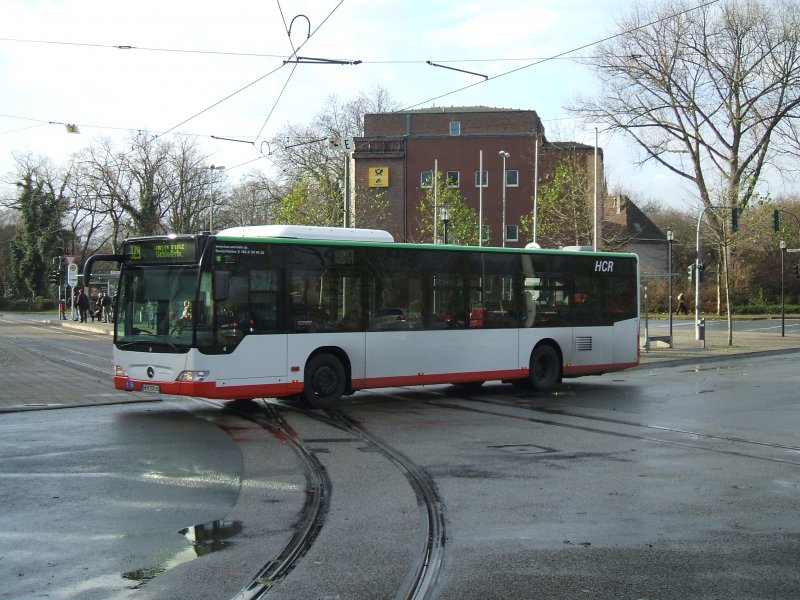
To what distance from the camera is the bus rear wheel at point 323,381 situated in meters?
14.1


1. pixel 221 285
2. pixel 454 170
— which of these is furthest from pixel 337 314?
pixel 454 170

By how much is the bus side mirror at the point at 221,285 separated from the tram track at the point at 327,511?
1.97 meters

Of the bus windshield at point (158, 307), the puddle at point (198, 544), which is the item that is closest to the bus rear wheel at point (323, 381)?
the bus windshield at point (158, 307)

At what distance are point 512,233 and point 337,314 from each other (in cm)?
5486

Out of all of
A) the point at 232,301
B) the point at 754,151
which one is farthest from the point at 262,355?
the point at 754,151

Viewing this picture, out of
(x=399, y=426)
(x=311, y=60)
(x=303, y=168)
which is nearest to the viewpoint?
(x=399, y=426)

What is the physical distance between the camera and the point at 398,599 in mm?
5164

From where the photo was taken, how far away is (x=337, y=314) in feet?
47.3

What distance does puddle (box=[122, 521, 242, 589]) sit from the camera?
5.69 m

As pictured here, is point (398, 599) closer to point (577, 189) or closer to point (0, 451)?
point (0, 451)

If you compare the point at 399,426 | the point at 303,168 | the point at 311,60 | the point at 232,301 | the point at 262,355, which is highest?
the point at 303,168

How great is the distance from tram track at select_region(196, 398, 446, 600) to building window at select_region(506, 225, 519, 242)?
183ft

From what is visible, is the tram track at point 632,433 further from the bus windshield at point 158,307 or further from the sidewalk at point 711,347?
the sidewalk at point 711,347

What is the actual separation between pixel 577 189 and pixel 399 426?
36.4m
